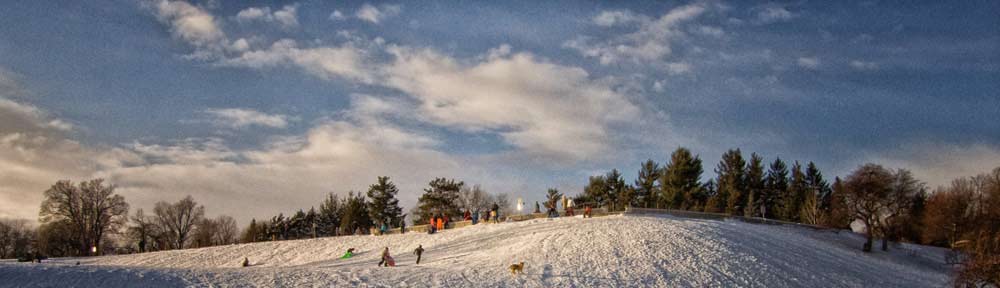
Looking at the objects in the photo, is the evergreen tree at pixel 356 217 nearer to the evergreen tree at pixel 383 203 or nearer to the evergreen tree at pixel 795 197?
the evergreen tree at pixel 383 203

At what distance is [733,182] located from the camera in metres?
81.6

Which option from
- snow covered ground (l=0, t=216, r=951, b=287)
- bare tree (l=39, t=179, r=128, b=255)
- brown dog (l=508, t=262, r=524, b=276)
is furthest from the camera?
bare tree (l=39, t=179, r=128, b=255)

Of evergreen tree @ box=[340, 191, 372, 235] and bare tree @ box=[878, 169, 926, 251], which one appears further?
evergreen tree @ box=[340, 191, 372, 235]

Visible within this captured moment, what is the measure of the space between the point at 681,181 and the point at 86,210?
212 feet

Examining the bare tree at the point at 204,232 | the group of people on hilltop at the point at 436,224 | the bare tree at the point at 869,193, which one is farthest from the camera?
the bare tree at the point at 204,232

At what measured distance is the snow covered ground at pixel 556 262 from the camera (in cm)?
2820

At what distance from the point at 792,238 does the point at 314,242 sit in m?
33.4

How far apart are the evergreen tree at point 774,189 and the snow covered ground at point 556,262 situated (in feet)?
99.0

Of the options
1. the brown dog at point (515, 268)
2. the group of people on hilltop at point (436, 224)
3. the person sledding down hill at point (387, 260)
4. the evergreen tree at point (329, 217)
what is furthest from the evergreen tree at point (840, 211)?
the evergreen tree at point (329, 217)

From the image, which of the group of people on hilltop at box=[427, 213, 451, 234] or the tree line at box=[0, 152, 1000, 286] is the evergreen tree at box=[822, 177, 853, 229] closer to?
the tree line at box=[0, 152, 1000, 286]

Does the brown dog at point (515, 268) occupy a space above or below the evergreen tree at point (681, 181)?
below

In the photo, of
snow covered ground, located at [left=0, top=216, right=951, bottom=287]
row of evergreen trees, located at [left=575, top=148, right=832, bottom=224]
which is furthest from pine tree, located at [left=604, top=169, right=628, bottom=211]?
snow covered ground, located at [left=0, top=216, right=951, bottom=287]

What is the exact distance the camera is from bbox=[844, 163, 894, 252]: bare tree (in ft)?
168

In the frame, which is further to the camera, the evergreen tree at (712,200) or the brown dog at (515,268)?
the evergreen tree at (712,200)
